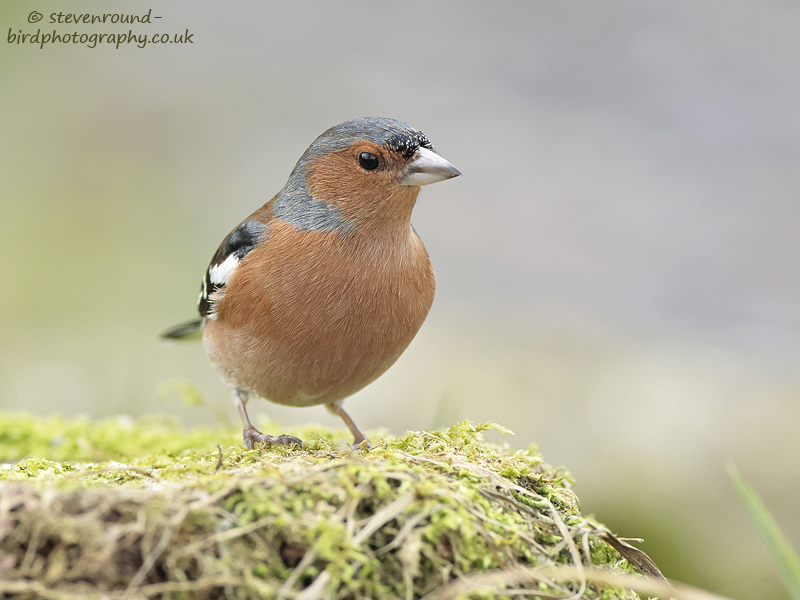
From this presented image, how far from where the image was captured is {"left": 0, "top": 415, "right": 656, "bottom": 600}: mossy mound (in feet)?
6.17

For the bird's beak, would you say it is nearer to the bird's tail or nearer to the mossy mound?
the mossy mound

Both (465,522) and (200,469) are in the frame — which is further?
(200,469)

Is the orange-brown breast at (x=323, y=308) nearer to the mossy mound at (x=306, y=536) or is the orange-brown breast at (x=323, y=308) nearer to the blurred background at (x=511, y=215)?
the mossy mound at (x=306, y=536)

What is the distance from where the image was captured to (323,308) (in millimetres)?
3645

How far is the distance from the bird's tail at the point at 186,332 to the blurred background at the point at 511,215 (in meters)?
0.74

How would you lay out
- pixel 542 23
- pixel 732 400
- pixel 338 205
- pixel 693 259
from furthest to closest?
1. pixel 542 23
2. pixel 693 259
3. pixel 732 400
4. pixel 338 205

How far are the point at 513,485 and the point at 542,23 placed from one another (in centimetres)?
1368

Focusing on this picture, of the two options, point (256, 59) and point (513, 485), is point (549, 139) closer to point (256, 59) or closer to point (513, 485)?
point (256, 59)

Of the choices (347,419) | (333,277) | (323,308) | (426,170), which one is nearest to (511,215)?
(347,419)

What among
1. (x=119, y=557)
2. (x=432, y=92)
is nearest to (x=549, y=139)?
(x=432, y=92)

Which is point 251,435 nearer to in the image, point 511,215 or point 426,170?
point 426,170

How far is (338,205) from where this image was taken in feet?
13.2

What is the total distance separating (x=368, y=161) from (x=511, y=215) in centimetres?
873

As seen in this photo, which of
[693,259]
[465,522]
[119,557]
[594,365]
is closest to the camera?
[119,557]
